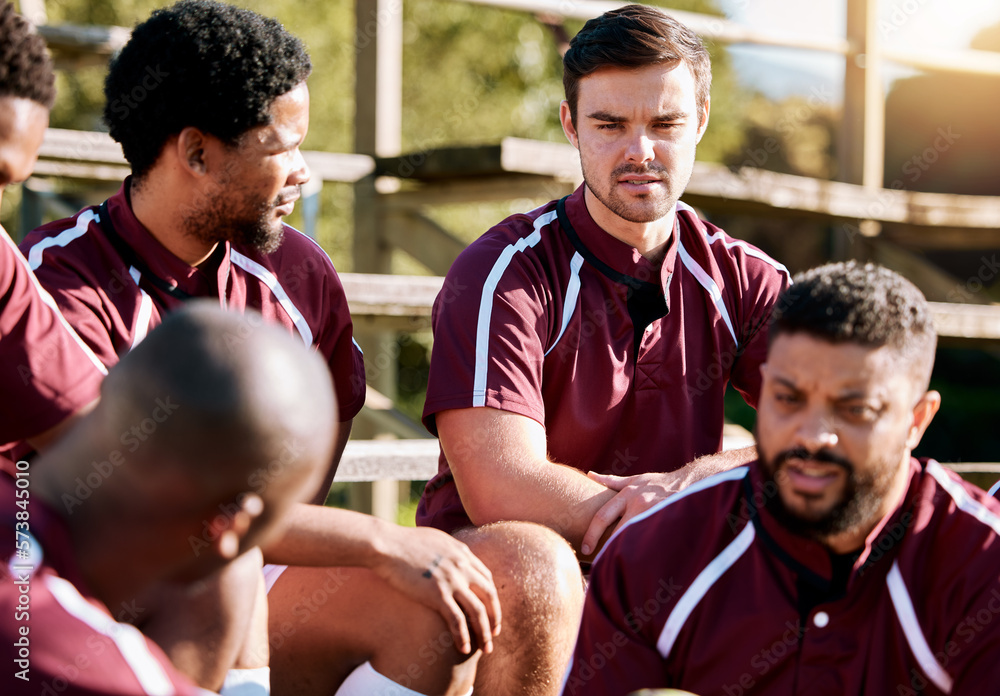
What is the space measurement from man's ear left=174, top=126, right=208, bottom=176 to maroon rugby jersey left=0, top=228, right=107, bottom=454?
483 millimetres

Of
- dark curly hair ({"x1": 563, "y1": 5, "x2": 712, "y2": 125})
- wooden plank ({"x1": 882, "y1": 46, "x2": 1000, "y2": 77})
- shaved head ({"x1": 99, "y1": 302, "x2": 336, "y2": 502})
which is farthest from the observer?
wooden plank ({"x1": 882, "y1": 46, "x2": 1000, "y2": 77})

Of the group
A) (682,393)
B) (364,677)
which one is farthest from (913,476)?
(364,677)

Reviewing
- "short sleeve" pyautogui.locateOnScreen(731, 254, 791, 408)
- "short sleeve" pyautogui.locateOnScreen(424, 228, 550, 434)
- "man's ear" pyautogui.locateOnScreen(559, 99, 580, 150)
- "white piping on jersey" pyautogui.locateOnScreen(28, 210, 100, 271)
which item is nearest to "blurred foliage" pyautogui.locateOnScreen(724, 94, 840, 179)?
"man's ear" pyautogui.locateOnScreen(559, 99, 580, 150)

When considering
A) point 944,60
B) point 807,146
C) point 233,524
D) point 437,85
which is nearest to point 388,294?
point 233,524

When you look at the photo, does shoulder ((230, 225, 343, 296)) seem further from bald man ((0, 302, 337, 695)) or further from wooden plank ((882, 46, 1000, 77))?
wooden plank ((882, 46, 1000, 77))

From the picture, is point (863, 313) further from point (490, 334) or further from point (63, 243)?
point (63, 243)

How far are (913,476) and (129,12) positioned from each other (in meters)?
8.48

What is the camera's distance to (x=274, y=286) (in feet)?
7.85

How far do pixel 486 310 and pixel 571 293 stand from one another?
228mm

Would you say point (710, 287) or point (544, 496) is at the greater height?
point (710, 287)

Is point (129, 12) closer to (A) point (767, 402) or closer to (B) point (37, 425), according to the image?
(B) point (37, 425)

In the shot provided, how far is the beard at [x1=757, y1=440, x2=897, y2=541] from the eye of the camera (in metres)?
1.65

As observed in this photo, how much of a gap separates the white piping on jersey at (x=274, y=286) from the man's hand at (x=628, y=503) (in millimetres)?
761

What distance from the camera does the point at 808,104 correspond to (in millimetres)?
12859
